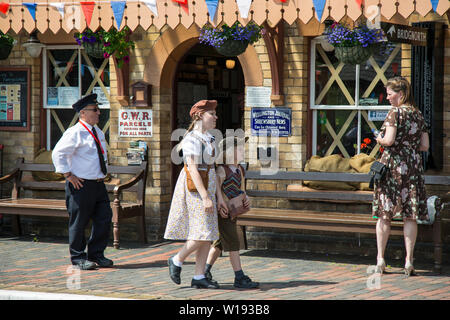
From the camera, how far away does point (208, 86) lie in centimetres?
1175

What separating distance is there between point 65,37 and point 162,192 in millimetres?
2580

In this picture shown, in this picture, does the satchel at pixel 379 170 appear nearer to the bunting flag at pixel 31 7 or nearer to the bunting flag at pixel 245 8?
the bunting flag at pixel 245 8

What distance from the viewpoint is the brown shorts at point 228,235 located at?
7.01 m

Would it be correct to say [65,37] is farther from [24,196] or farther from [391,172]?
[391,172]

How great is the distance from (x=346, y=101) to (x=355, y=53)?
113 cm

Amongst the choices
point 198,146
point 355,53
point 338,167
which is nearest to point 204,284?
point 198,146

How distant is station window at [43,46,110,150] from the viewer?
10.7 metres

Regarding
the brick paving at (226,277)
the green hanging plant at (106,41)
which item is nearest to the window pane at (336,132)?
the brick paving at (226,277)

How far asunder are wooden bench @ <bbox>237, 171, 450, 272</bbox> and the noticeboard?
3.53 meters

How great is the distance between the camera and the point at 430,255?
340 inches

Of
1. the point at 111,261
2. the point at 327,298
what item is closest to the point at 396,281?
the point at 327,298

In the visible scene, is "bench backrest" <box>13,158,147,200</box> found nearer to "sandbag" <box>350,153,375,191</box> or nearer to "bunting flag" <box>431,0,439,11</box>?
"sandbag" <box>350,153,375,191</box>

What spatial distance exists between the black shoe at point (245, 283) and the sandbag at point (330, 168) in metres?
2.41

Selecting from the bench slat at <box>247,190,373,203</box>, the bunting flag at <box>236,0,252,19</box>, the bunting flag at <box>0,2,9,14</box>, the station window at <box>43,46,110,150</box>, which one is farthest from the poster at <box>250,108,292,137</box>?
the bunting flag at <box>0,2,9,14</box>
